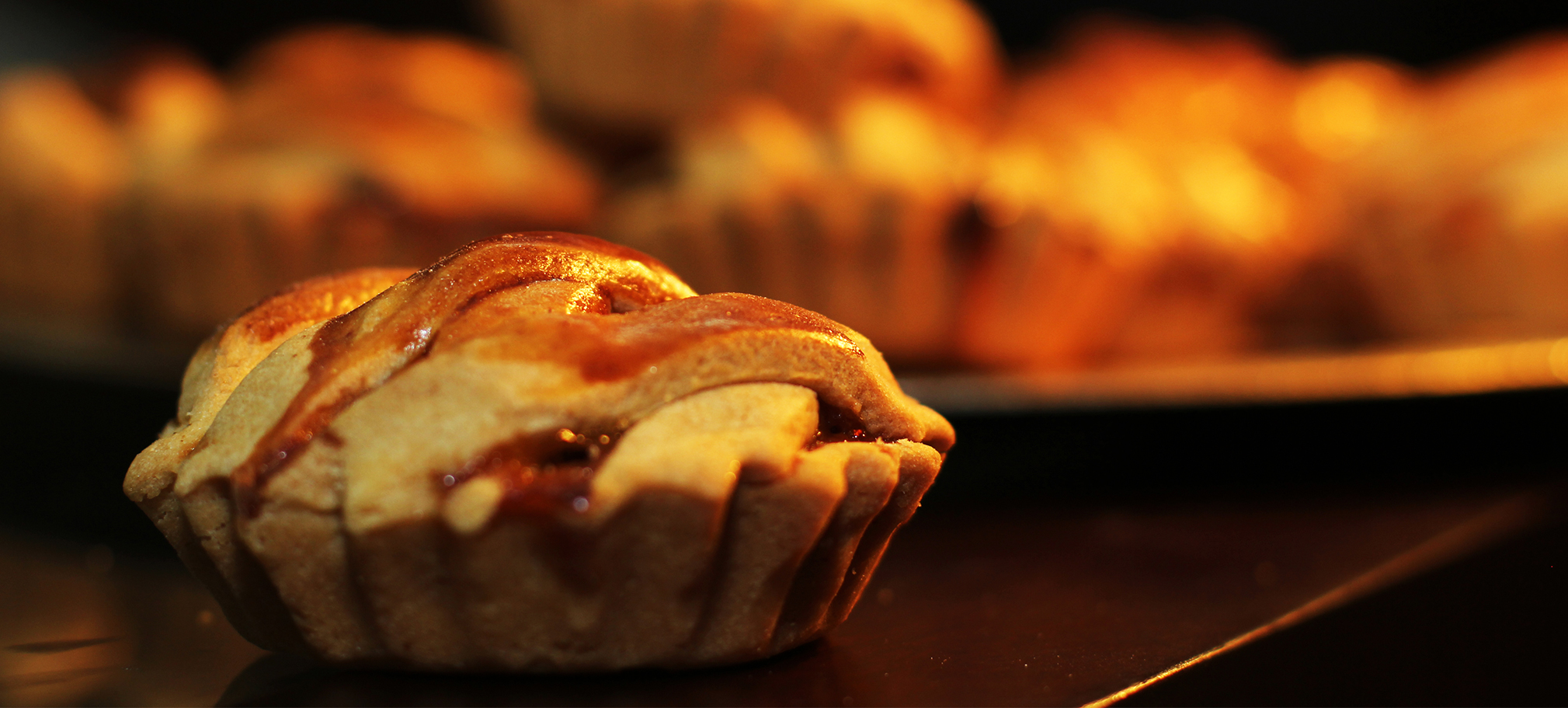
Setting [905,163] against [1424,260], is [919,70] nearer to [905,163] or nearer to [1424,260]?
[905,163]

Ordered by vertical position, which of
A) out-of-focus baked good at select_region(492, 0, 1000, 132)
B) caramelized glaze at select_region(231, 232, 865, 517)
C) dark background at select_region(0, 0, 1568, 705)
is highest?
caramelized glaze at select_region(231, 232, 865, 517)

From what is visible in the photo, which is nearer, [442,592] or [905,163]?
[442,592]

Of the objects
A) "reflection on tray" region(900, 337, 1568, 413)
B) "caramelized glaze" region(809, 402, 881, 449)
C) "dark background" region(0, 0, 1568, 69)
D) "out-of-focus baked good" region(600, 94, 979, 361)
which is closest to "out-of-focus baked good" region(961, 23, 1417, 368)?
"out-of-focus baked good" region(600, 94, 979, 361)

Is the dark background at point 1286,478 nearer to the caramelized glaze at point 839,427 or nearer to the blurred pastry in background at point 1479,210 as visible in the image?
the caramelized glaze at point 839,427

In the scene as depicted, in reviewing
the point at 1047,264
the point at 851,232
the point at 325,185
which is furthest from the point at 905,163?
the point at 325,185

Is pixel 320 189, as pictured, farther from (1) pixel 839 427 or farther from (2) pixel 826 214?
(1) pixel 839 427

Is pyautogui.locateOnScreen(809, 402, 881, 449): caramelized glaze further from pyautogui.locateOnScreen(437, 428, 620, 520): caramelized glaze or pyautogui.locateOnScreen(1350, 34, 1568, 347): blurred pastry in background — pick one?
pyautogui.locateOnScreen(1350, 34, 1568, 347): blurred pastry in background
